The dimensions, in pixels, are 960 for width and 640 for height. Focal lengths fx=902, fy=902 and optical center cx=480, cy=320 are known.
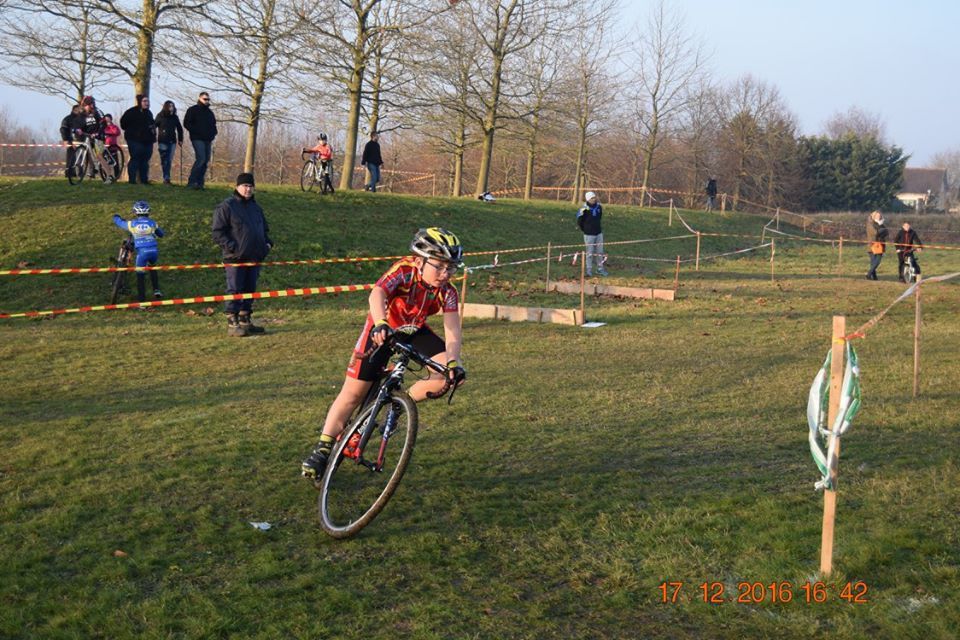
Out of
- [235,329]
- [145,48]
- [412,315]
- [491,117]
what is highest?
[491,117]

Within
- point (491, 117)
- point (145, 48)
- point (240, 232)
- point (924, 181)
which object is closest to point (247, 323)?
point (240, 232)

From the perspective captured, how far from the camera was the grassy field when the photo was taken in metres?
4.76

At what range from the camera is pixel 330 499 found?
250 inches

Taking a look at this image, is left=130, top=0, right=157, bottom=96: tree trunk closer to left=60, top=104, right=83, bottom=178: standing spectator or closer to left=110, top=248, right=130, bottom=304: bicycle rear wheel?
left=60, top=104, right=83, bottom=178: standing spectator

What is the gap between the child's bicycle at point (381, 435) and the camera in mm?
5652

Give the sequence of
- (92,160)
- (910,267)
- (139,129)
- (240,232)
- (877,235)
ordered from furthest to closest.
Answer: (877,235), (910,267), (92,160), (139,129), (240,232)

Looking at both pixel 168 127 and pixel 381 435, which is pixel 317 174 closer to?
pixel 168 127

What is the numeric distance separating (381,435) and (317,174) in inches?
805

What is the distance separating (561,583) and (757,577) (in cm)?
112

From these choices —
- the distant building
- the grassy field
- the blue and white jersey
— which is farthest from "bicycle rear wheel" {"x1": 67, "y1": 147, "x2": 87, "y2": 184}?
the distant building

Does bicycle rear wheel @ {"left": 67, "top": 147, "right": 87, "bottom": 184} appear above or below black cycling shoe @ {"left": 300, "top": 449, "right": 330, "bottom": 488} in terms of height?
above

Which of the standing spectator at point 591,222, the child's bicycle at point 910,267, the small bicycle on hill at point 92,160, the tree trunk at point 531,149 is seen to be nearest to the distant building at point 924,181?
the tree trunk at point 531,149

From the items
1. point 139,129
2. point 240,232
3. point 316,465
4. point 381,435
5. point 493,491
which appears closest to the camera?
point 381,435

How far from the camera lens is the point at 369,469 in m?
6.15
